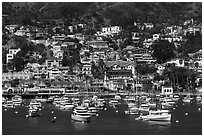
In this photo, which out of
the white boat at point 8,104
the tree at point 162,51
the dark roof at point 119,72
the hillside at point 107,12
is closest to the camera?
the white boat at point 8,104

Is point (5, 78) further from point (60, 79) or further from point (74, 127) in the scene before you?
point (74, 127)

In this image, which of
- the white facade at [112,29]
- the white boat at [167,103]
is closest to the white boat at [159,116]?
the white boat at [167,103]

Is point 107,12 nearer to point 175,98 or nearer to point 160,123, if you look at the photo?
point 175,98

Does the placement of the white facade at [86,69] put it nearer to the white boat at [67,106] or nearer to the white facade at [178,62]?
the white facade at [178,62]

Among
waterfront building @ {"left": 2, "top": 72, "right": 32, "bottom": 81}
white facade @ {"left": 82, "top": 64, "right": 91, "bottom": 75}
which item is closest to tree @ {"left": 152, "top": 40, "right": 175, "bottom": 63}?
white facade @ {"left": 82, "top": 64, "right": 91, "bottom": 75}

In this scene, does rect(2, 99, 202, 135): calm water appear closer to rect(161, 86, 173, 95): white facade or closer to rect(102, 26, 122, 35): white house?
rect(161, 86, 173, 95): white facade
